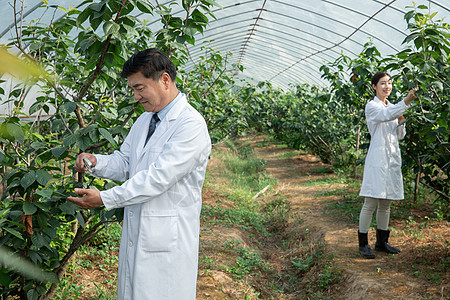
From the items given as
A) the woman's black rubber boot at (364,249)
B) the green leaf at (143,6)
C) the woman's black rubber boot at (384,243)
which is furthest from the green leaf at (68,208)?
the woman's black rubber boot at (384,243)

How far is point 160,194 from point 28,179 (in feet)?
1.93

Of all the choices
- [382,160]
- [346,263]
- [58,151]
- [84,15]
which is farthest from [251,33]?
[58,151]

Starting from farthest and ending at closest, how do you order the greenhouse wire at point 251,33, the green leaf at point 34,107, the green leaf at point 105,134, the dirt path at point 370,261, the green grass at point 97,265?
1. the greenhouse wire at point 251,33
2. the dirt path at point 370,261
3. the green grass at point 97,265
4. the green leaf at point 34,107
5. the green leaf at point 105,134

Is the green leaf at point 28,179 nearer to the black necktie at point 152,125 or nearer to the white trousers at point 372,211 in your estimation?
the black necktie at point 152,125

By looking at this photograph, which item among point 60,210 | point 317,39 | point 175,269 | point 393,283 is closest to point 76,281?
point 60,210

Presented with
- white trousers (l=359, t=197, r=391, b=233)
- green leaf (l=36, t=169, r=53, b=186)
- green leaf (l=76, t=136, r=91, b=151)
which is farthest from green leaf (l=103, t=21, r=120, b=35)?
white trousers (l=359, t=197, r=391, b=233)

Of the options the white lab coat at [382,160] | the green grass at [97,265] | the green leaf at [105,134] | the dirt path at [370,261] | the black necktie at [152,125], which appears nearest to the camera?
the green leaf at [105,134]

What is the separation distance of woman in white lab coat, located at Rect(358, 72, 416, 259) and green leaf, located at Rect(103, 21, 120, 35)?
2.58 metres

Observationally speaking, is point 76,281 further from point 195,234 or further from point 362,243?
point 362,243

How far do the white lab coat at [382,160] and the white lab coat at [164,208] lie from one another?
2365 millimetres

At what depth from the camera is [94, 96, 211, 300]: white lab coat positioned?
1672 mm

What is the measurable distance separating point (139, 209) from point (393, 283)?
254 cm

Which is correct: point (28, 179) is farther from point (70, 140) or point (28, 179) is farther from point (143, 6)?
point (143, 6)

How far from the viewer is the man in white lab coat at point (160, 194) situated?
1.67 meters
